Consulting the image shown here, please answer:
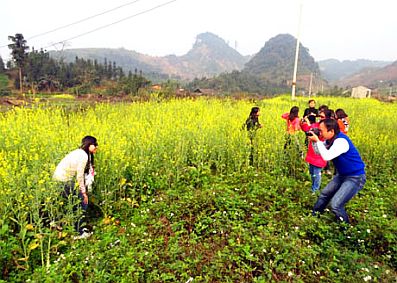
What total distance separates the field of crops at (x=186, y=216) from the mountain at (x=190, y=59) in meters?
94.4

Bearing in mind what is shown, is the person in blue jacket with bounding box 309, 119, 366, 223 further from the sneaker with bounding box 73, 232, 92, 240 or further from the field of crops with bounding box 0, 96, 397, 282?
the sneaker with bounding box 73, 232, 92, 240

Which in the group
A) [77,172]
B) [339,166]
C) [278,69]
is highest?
[278,69]

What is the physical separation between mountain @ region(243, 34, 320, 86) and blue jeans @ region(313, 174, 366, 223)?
2339 inches

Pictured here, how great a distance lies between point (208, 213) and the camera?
12.3 ft

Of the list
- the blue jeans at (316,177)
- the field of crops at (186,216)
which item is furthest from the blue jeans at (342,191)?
the blue jeans at (316,177)

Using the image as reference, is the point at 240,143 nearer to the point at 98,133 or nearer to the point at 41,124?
the point at 98,133

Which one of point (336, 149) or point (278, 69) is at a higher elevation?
point (278, 69)

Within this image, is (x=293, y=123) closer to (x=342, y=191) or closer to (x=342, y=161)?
(x=342, y=161)

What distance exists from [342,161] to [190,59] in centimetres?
13154

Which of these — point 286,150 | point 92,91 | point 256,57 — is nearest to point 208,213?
point 286,150

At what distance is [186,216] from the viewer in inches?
147

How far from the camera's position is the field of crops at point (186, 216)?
110 inches

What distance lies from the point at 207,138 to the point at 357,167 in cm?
273

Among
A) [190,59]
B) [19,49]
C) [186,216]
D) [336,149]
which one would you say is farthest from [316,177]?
Answer: [190,59]
